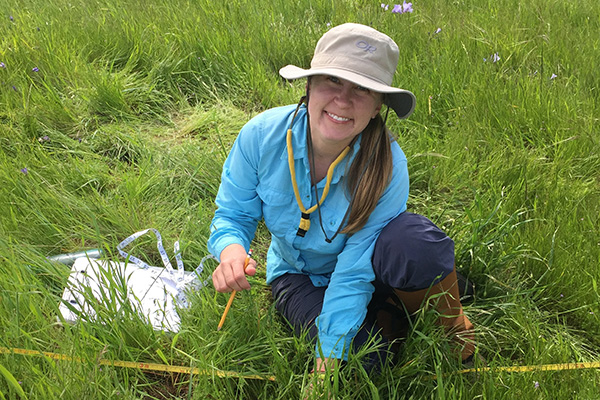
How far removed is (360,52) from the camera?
5.07ft

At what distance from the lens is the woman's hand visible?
163 cm

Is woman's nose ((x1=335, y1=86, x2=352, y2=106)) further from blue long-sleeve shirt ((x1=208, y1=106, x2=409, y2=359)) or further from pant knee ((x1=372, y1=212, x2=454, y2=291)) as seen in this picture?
pant knee ((x1=372, y1=212, x2=454, y2=291))

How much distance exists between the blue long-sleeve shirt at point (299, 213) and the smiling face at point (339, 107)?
0.35ft

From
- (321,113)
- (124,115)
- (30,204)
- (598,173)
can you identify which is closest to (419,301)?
(321,113)

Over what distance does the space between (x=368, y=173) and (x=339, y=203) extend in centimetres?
16

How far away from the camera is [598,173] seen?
8.57 feet

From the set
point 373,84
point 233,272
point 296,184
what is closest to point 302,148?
point 296,184

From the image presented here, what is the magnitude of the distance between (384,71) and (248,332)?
100cm

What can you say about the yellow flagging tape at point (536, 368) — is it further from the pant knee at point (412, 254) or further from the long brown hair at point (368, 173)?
the long brown hair at point (368, 173)

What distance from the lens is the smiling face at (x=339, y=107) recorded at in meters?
1.63

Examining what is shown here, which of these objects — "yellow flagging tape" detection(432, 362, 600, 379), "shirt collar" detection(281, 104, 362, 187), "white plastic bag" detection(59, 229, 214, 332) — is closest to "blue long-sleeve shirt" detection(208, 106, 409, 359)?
"shirt collar" detection(281, 104, 362, 187)

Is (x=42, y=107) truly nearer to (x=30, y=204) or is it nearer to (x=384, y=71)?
(x=30, y=204)

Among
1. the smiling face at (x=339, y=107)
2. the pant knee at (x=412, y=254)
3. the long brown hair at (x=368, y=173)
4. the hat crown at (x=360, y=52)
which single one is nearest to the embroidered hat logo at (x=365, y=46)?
the hat crown at (x=360, y=52)

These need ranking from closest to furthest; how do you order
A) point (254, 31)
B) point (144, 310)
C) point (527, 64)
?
point (144, 310)
point (527, 64)
point (254, 31)
